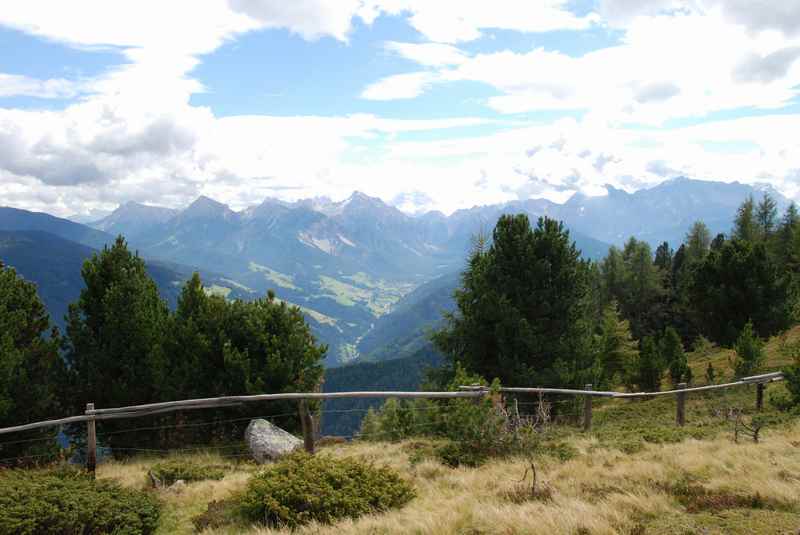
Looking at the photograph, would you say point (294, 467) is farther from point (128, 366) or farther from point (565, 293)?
point (565, 293)

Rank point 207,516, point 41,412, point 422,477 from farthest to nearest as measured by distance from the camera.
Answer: point 41,412 < point 422,477 < point 207,516

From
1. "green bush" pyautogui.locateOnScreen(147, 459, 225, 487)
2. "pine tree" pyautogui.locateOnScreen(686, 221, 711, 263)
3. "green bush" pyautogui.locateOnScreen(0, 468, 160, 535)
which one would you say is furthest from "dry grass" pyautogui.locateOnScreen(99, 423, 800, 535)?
"pine tree" pyautogui.locateOnScreen(686, 221, 711, 263)

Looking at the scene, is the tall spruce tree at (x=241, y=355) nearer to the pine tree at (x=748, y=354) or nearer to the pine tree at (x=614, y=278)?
the pine tree at (x=748, y=354)

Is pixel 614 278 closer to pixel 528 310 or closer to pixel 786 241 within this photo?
pixel 786 241

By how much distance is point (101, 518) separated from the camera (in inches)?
279

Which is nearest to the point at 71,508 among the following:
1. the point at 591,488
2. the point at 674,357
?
the point at 591,488

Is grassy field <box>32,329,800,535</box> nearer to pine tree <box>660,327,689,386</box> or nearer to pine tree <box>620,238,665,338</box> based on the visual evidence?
pine tree <box>660,327,689,386</box>

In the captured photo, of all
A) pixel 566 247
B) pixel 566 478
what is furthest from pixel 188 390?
pixel 566 247

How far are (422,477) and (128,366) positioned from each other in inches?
501

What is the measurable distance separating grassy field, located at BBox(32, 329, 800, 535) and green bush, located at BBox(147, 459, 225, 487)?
13.6 inches

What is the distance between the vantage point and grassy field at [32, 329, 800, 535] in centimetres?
650

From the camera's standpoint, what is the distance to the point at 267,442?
1271 cm

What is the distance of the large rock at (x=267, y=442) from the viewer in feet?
41.0

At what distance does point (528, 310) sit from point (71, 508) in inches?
689
